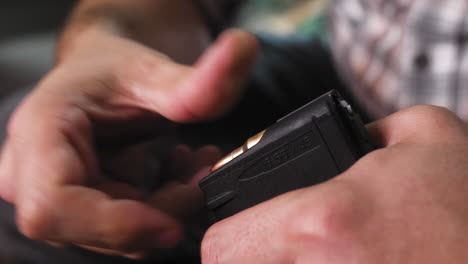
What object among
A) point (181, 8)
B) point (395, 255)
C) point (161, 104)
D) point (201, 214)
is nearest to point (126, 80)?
point (161, 104)

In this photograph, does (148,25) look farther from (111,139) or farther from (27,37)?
(27,37)

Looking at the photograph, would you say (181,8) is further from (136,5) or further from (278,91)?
(278,91)

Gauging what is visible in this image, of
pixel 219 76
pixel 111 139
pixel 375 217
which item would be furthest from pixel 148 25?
pixel 375 217

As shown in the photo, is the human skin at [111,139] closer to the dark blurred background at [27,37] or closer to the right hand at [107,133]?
the right hand at [107,133]

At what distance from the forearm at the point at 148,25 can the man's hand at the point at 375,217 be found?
1.25 ft

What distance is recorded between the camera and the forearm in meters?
0.64

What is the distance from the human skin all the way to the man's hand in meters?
0.09

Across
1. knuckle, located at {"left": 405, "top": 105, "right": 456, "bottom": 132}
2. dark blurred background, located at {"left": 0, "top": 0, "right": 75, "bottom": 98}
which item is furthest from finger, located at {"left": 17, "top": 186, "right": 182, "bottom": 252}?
dark blurred background, located at {"left": 0, "top": 0, "right": 75, "bottom": 98}

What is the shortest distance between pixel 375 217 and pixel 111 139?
1.06 ft

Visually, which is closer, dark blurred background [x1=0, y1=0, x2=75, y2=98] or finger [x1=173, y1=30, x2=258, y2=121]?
finger [x1=173, y1=30, x2=258, y2=121]

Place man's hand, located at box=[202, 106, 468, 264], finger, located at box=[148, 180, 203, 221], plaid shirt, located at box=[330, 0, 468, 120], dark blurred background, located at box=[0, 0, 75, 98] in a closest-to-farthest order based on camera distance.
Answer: man's hand, located at box=[202, 106, 468, 264]
finger, located at box=[148, 180, 203, 221]
plaid shirt, located at box=[330, 0, 468, 120]
dark blurred background, located at box=[0, 0, 75, 98]

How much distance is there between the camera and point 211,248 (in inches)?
13.2

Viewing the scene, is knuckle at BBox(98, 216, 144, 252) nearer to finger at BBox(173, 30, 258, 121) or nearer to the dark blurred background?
finger at BBox(173, 30, 258, 121)

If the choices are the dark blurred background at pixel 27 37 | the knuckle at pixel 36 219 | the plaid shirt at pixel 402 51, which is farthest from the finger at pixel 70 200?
the dark blurred background at pixel 27 37
